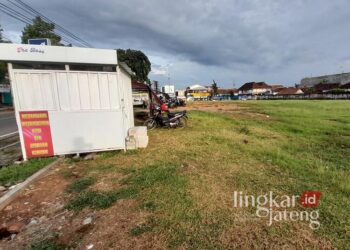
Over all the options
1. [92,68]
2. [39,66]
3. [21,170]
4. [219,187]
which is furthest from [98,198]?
[39,66]

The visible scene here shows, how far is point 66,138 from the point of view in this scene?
17.6 feet

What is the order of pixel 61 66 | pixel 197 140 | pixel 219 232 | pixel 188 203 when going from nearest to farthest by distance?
pixel 219 232
pixel 188 203
pixel 61 66
pixel 197 140

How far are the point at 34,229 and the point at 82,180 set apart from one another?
1.39 meters

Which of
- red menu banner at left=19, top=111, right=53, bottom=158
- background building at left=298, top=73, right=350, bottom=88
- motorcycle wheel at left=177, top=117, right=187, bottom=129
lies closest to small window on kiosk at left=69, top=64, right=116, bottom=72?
red menu banner at left=19, top=111, right=53, bottom=158

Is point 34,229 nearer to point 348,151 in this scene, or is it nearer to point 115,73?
point 115,73

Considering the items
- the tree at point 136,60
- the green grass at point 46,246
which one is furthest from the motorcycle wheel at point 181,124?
the tree at point 136,60

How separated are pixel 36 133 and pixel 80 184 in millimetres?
2317

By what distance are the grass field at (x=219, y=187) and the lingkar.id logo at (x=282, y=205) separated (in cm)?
9

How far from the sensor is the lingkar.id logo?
2745 mm

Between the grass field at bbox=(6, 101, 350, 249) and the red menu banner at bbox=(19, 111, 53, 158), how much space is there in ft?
3.95

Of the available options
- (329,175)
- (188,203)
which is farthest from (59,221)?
(329,175)

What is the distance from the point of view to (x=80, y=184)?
3863mm

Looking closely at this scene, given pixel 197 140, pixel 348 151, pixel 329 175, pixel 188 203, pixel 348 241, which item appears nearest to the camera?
pixel 348 241

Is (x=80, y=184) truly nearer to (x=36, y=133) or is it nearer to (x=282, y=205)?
(x=36, y=133)
